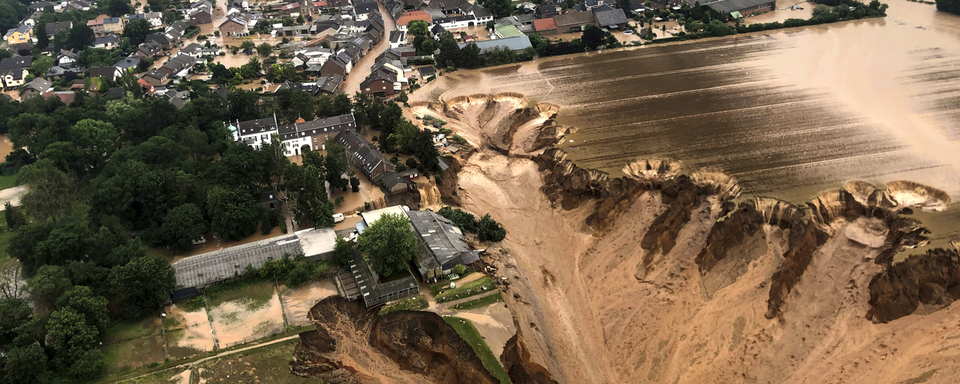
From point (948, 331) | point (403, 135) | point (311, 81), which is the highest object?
point (948, 331)

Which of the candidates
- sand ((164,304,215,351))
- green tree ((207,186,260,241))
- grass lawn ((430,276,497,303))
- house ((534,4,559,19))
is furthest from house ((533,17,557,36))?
sand ((164,304,215,351))

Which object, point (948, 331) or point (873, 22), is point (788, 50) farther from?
point (948, 331)

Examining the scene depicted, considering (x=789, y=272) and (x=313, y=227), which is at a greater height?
(x=789, y=272)

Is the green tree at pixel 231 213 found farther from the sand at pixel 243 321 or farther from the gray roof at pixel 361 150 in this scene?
the gray roof at pixel 361 150

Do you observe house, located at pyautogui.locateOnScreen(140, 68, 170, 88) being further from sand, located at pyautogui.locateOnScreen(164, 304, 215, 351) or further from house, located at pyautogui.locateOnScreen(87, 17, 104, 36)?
sand, located at pyautogui.locateOnScreen(164, 304, 215, 351)

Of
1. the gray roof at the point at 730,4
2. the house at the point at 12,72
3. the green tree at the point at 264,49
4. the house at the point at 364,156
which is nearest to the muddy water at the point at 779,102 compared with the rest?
the gray roof at the point at 730,4

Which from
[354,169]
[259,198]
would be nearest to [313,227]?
[259,198]

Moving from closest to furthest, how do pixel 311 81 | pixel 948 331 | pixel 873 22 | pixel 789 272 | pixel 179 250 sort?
pixel 948 331 < pixel 789 272 < pixel 179 250 < pixel 311 81 < pixel 873 22
